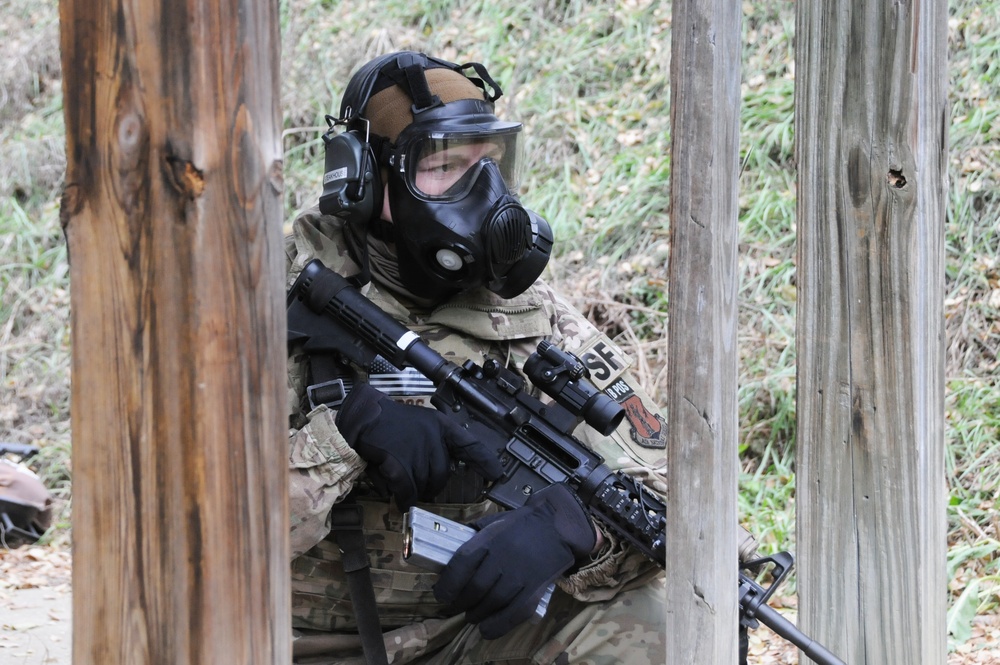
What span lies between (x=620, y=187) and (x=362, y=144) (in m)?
3.59

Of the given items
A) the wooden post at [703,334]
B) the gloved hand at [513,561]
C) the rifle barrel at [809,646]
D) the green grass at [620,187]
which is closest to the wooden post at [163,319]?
the wooden post at [703,334]

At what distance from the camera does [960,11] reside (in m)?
6.20

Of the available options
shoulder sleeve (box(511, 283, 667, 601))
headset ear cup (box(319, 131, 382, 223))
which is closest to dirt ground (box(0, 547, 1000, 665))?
shoulder sleeve (box(511, 283, 667, 601))

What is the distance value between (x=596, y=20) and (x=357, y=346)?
5319 millimetres

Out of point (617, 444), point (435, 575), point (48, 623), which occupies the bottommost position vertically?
point (48, 623)

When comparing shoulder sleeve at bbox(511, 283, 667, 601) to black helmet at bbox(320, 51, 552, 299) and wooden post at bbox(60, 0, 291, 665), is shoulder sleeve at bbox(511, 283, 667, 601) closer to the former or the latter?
black helmet at bbox(320, 51, 552, 299)

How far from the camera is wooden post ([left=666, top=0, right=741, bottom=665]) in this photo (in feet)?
5.84

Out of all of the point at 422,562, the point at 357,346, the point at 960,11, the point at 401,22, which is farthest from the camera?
the point at 401,22

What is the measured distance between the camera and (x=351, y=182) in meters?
2.80

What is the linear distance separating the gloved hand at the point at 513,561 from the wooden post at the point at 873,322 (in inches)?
22.8

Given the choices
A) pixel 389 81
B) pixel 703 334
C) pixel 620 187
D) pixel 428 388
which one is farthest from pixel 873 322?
pixel 620 187

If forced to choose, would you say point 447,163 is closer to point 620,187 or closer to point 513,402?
point 513,402

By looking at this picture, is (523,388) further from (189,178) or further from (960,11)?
(960,11)

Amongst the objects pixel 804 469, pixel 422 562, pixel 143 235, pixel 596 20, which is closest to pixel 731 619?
pixel 804 469
